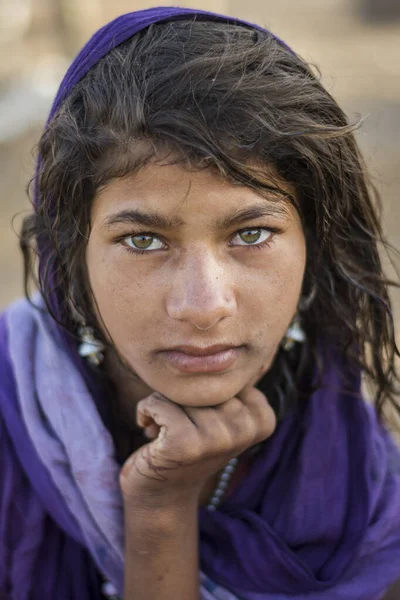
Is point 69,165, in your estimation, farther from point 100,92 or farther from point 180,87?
point 180,87

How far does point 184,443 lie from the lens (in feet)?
5.52

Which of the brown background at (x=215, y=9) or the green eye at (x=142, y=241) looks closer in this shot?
the green eye at (x=142, y=241)

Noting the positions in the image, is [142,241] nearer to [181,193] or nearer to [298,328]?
[181,193]

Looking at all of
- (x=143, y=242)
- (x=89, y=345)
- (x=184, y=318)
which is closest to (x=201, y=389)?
(x=184, y=318)

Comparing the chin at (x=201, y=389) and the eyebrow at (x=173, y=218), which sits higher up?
the eyebrow at (x=173, y=218)

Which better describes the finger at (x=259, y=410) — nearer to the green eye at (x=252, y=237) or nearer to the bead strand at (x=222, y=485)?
the bead strand at (x=222, y=485)

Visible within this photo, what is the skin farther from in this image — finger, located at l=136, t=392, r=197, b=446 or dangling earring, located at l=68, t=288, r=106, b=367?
dangling earring, located at l=68, t=288, r=106, b=367

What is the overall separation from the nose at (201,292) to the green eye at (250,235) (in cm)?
8

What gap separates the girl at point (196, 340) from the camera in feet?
4.95

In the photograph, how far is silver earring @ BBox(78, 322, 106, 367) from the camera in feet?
6.37

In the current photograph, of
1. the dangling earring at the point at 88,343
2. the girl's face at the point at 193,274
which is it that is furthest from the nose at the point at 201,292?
the dangling earring at the point at 88,343

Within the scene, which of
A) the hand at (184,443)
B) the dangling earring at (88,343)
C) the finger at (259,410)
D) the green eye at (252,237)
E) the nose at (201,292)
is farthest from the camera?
the dangling earring at (88,343)

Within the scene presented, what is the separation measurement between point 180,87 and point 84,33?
8.00 m

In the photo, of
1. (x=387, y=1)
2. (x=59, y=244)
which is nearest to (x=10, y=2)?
(x=387, y=1)
